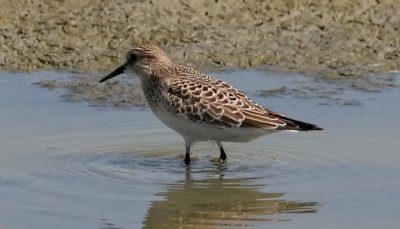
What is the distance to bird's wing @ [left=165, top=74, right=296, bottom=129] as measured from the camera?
10.0 meters

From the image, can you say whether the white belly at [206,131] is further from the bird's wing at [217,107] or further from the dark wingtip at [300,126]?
the dark wingtip at [300,126]

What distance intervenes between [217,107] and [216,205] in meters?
1.45

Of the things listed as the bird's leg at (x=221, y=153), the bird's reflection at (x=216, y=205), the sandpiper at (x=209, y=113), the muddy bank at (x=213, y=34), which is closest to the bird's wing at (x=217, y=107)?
the sandpiper at (x=209, y=113)

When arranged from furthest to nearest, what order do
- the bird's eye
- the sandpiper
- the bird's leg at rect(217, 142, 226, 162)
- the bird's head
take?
the bird's eye, the bird's head, the bird's leg at rect(217, 142, 226, 162), the sandpiper

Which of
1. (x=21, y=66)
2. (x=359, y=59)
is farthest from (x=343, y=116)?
(x=21, y=66)

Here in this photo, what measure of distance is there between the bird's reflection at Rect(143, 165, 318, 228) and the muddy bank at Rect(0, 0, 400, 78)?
12.0 feet

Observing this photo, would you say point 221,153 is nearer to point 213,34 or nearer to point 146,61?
point 146,61

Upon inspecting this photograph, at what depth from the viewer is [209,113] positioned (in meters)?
10.1

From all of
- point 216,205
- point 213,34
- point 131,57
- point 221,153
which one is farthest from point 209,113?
point 213,34

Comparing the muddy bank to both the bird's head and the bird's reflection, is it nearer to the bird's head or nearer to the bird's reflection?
the bird's head

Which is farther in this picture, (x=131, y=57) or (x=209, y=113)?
(x=131, y=57)

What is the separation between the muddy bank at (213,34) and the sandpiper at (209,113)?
255 centimetres

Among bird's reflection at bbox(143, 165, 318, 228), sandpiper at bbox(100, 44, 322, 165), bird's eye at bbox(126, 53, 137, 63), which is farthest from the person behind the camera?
bird's eye at bbox(126, 53, 137, 63)

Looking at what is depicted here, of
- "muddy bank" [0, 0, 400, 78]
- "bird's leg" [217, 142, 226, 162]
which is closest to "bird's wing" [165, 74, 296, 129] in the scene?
"bird's leg" [217, 142, 226, 162]
